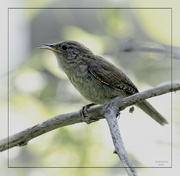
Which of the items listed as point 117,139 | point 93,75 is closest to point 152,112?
point 93,75

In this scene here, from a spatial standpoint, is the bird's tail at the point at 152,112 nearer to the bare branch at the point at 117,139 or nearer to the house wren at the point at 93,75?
the house wren at the point at 93,75

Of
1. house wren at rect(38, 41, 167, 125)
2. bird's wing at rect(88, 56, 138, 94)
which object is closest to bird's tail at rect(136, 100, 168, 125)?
house wren at rect(38, 41, 167, 125)

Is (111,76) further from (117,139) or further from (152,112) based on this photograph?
(117,139)

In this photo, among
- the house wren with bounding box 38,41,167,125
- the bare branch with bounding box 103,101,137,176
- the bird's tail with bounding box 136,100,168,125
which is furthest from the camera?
the bird's tail with bounding box 136,100,168,125

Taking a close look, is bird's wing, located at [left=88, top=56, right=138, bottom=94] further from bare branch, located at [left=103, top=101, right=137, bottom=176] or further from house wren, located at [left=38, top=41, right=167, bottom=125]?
bare branch, located at [left=103, top=101, right=137, bottom=176]

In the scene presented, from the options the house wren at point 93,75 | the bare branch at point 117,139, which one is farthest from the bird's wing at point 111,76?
the bare branch at point 117,139

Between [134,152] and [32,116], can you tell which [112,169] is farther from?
[32,116]

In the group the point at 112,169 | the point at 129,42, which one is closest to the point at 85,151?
the point at 112,169

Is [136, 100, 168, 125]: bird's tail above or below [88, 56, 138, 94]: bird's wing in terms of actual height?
below
